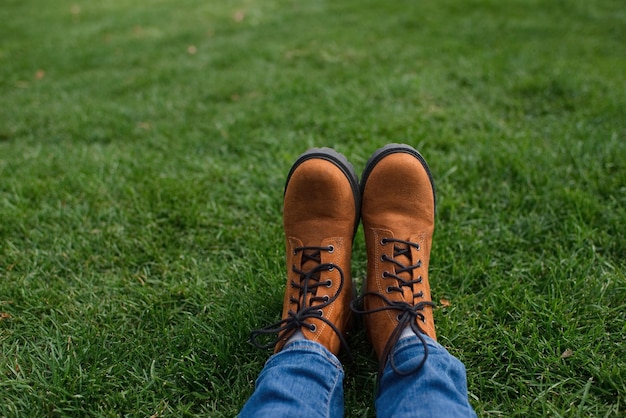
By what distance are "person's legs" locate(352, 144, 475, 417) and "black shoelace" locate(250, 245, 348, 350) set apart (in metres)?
0.14

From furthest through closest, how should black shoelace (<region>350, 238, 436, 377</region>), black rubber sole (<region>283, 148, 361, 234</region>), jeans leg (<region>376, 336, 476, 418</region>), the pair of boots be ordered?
black rubber sole (<region>283, 148, 361, 234</region>) < the pair of boots < black shoelace (<region>350, 238, 436, 377</region>) < jeans leg (<region>376, 336, 476, 418</region>)

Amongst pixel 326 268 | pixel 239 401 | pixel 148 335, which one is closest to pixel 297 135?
pixel 326 268

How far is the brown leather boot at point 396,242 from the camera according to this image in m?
1.38

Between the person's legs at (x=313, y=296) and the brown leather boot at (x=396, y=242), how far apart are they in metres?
0.08

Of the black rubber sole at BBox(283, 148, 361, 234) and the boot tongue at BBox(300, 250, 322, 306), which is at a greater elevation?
the black rubber sole at BBox(283, 148, 361, 234)

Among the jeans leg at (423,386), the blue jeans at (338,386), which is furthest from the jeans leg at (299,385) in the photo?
the jeans leg at (423,386)

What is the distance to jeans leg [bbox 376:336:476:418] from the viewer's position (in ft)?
3.51

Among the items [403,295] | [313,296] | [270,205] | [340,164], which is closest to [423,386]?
[403,295]

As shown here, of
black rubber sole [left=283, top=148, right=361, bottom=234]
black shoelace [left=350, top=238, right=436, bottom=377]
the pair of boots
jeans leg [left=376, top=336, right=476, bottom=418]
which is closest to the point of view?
jeans leg [left=376, top=336, right=476, bottom=418]

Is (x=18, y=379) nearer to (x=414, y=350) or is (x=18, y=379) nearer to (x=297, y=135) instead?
(x=414, y=350)

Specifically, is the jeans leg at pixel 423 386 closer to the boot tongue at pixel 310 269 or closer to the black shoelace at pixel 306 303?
the black shoelace at pixel 306 303

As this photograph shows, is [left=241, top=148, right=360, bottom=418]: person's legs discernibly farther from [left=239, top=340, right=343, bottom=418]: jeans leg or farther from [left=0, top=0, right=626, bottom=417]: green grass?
[left=0, top=0, right=626, bottom=417]: green grass

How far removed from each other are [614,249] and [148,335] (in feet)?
5.82

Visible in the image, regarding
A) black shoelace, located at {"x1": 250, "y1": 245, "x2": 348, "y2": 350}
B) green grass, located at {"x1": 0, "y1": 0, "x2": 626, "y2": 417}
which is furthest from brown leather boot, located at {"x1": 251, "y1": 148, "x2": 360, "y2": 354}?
green grass, located at {"x1": 0, "y1": 0, "x2": 626, "y2": 417}
